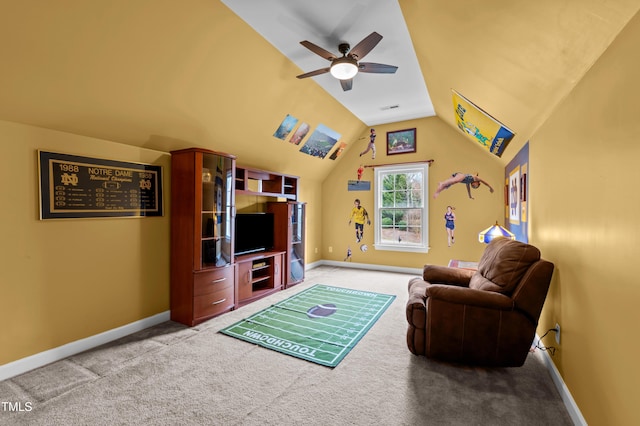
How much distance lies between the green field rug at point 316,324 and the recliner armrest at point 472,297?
1.04 m

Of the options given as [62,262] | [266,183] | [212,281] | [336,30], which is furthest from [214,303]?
[336,30]

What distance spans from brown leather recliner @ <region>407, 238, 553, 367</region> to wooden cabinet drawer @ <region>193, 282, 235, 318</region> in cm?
231

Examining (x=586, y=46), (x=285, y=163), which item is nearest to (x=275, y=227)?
(x=285, y=163)

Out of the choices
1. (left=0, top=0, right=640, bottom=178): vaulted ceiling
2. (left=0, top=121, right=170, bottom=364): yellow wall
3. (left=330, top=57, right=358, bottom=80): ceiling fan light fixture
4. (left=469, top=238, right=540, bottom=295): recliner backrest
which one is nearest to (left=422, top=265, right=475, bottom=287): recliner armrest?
(left=469, top=238, right=540, bottom=295): recliner backrest

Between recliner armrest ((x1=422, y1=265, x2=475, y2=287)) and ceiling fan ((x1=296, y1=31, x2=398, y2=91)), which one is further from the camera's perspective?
recliner armrest ((x1=422, y1=265, x2=475, y2=287))

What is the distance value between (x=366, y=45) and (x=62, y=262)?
3.43m

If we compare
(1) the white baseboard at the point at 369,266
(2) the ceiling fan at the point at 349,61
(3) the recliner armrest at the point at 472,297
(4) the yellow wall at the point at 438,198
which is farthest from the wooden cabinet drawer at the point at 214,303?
(4) the yellow wall at the point at 438,198

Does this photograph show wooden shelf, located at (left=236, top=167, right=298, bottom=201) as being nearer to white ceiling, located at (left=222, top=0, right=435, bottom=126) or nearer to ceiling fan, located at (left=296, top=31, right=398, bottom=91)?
white ceiling, located at (left=222, top=0, right=435, bottom=126)

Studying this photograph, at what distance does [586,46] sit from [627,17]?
11.4 inches

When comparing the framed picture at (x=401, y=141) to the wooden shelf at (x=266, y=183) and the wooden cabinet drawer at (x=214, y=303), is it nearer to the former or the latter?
the wooden shelf at (x=266, y=183)

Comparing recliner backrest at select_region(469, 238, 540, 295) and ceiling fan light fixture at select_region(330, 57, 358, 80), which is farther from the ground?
ceiling fan light fixture at select_region(330, 57, 358, 80)

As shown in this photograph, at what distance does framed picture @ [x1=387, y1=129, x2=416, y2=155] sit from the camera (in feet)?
19.0

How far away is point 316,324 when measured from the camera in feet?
11.1

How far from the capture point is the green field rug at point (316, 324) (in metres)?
2.79
